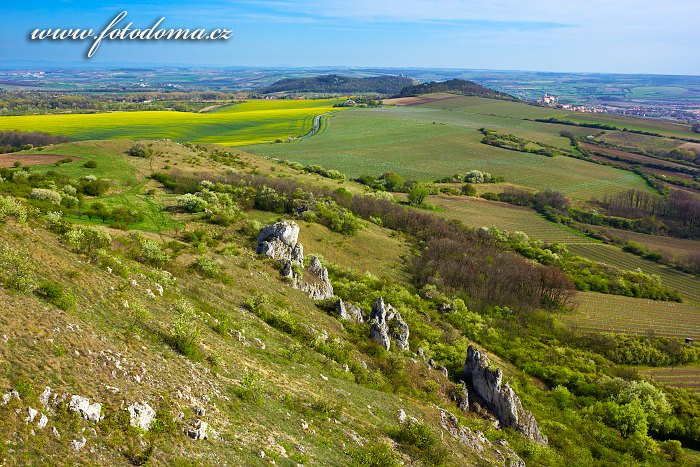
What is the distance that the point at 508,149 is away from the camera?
18538 centimetres

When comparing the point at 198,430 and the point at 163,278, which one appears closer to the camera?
the point at 198,430

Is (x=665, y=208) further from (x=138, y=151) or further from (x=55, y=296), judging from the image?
(x=55, y=296)

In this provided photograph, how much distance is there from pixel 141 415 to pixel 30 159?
7133 cm

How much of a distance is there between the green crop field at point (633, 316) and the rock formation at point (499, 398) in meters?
35.4

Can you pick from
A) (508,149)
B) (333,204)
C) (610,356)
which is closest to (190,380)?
(610,356)

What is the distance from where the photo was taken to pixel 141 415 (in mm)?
14352

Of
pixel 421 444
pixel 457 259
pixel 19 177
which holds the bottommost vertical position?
pixel 457 259

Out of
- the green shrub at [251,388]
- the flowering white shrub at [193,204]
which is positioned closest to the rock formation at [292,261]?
the flowering white shrub at [193,204]

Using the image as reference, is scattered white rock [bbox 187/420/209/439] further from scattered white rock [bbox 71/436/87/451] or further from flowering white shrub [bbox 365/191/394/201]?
flowering white shrub [bbox 365/191/394/201]

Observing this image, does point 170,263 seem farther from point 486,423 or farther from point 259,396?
point 486,423

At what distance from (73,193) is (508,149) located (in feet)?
571

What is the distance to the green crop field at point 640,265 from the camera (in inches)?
3226

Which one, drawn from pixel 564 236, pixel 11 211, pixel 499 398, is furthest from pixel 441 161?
pixel 11 211

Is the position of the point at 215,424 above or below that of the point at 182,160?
below
